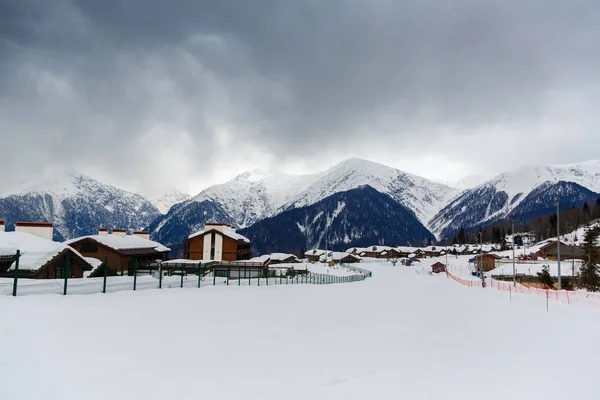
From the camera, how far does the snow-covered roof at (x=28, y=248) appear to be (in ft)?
110

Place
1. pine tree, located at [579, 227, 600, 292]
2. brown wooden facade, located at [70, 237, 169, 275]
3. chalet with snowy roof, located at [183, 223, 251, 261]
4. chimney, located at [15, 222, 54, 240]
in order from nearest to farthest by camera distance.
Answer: chimney, located at [15, 222, 54, 240] → brown wooden facade, located at [70, 237, 169, 275] → pine tree, located at [579, 227, 600, 292] → chalet with snowy roof, located at [183, 223, 251, 261]

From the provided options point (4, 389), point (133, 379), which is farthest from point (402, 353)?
point (4, 389)

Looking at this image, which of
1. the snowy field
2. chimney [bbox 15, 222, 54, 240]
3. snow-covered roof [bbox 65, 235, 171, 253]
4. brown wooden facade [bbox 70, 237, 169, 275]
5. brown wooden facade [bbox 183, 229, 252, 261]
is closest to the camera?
the snowy field

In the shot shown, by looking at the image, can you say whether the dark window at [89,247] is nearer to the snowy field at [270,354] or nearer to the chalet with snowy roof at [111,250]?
the chalet with snowy roof at [111,250]

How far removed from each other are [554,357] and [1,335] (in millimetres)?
16332

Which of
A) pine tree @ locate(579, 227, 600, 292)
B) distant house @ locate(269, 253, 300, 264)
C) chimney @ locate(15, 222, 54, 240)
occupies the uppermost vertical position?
Answer: chimney @ locate(15, 222, 54, 240)

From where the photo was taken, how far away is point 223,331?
14609 mm

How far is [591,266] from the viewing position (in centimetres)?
6100

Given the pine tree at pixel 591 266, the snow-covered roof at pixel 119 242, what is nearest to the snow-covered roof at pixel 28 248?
the snow-covered roof at pixel 119 242

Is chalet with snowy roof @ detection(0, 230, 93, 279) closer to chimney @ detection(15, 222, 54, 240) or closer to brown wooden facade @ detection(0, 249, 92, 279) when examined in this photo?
brown wooden facade @ detection(0, 249, 92, 279)

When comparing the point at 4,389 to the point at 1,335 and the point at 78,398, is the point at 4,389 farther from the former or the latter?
the point at 1,335

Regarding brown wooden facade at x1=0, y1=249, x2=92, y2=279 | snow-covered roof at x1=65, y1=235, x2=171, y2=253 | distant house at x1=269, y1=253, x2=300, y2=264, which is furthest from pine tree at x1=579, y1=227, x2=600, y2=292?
distant house at x1=269, y1=253, x2=300, y2=264

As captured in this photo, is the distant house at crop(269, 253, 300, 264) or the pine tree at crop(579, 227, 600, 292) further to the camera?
the distant house at crop(269, 253, 300, 264)

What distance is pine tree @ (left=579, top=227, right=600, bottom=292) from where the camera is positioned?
60.6 meters
